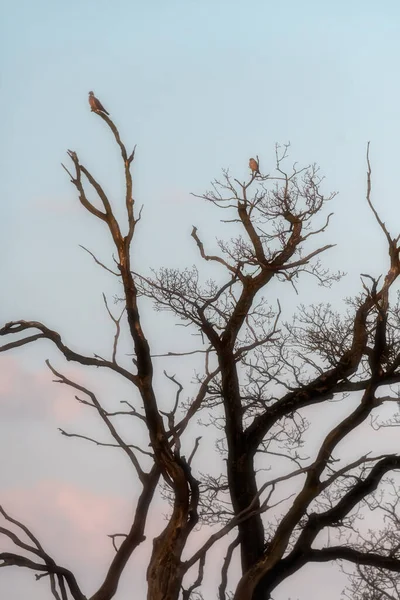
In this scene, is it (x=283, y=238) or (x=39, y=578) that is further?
(x=283, y=238)

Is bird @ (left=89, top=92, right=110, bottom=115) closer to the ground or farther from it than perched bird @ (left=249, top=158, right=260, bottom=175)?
closer to the ground

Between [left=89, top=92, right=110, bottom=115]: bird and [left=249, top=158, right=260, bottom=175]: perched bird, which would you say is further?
[left=249, top=158, right=260, bottom=175]: perched bird

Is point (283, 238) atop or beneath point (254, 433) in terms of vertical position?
atop

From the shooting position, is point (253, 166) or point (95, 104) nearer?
point (95, 104)

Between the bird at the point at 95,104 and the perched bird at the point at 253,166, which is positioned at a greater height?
the perched bird at the point at 253,166

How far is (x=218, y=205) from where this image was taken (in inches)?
468

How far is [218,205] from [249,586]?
5.09 metres

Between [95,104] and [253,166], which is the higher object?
[253,166]

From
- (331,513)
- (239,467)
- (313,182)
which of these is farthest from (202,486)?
(313,182)

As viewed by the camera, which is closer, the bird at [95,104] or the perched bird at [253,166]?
the bird at [95,104]

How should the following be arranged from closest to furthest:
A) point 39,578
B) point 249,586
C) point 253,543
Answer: point 39,578 < point 249,586 < point 253,543

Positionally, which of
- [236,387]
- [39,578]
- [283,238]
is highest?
[283,238]

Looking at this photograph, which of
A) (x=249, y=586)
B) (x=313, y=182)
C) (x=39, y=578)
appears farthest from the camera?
(x=313, y=182)

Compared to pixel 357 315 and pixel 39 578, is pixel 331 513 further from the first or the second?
pixel 39 578
